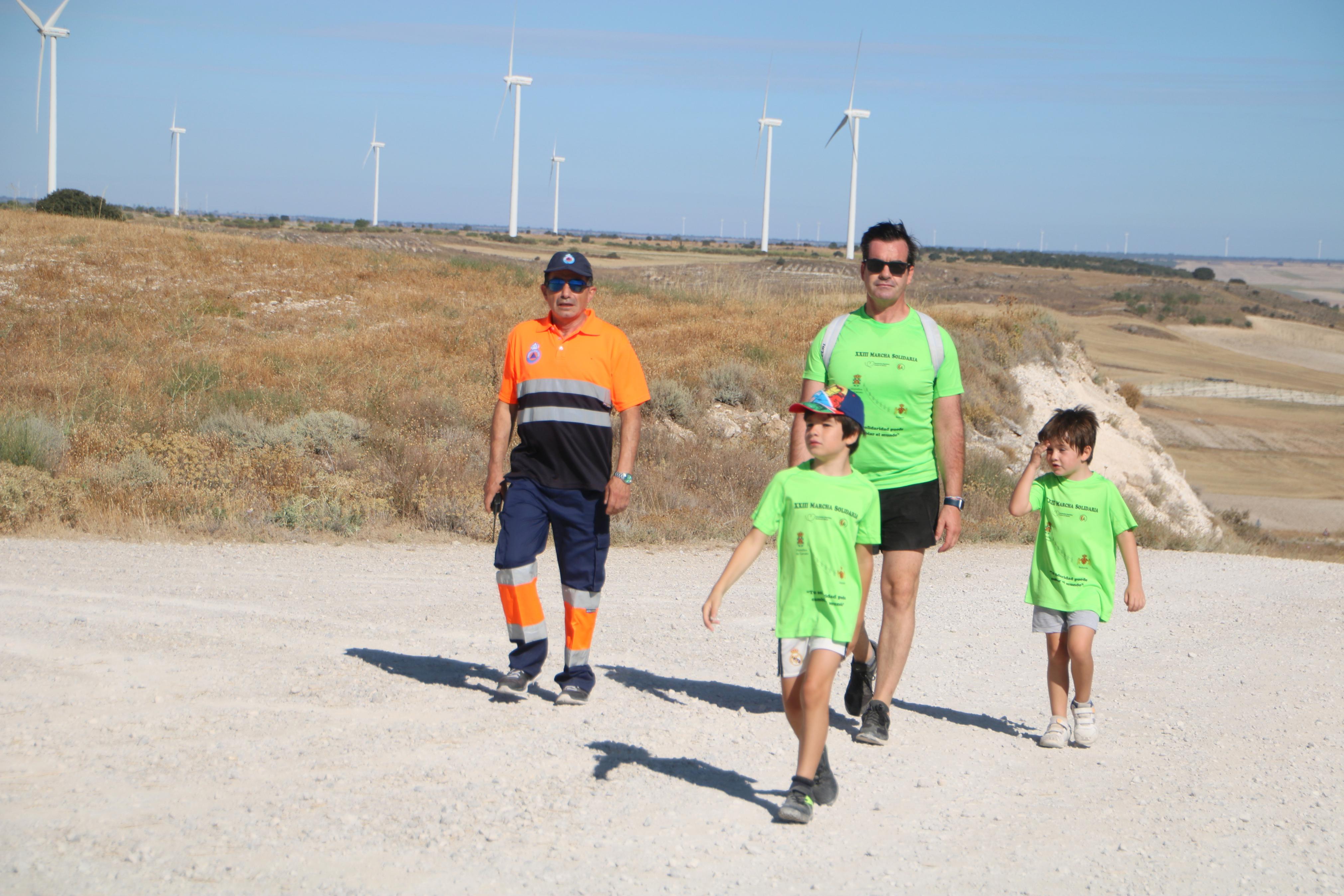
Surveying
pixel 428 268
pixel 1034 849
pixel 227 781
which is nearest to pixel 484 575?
pixel 227 781

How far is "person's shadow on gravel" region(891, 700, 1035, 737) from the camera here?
17.9 ft

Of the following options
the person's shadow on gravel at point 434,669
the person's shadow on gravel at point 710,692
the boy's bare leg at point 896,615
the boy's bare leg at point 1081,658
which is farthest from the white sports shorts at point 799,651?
the person's shadow on gravel at point 434,669

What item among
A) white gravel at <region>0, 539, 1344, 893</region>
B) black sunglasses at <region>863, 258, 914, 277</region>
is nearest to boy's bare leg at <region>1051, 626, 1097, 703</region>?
white gravel at <region>0, 539, 1344, 893</region>

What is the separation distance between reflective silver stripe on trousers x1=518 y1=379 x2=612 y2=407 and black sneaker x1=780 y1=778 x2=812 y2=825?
2.04 meters

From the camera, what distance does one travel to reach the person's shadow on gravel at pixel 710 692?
546cm

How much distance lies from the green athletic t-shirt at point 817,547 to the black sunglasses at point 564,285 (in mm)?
1668

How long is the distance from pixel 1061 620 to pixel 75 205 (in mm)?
39395

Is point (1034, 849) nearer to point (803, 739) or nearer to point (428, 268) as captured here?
point (803, 739)

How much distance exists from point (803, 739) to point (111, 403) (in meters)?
10.8

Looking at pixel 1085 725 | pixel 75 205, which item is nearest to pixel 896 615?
pixel 1085 725

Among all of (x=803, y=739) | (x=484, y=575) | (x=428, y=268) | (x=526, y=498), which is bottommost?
(x=484, y=575)

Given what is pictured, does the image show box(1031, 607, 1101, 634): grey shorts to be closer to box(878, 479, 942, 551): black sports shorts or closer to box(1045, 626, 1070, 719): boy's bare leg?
box(1045, 626, 1070, 719): boy's bare leg

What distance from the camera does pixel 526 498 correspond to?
5234mm

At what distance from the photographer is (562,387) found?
5.19 m
